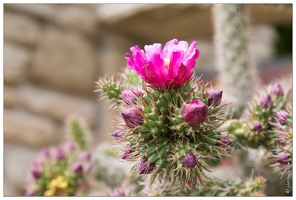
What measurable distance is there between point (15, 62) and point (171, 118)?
156 cm

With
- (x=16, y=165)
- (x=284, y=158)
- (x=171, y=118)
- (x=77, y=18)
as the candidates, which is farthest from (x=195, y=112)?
(x=77, y=18)

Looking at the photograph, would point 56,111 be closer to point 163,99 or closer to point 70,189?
point 70,189

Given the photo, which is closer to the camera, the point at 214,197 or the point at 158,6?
the point at 214,197

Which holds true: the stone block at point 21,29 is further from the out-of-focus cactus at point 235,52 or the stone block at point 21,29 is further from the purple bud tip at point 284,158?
the purple bud tip at point 284,158

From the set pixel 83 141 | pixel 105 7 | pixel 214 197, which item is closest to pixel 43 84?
pixel 105 7

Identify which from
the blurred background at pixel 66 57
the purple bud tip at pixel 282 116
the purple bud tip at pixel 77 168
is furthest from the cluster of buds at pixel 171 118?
the blurred background at pixel 66 57

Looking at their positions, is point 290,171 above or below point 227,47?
below

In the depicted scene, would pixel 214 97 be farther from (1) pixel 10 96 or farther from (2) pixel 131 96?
(1) pixel 10 96

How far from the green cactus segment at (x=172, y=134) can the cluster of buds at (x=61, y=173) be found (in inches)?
14.3

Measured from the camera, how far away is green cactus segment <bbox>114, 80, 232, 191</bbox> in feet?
1.74

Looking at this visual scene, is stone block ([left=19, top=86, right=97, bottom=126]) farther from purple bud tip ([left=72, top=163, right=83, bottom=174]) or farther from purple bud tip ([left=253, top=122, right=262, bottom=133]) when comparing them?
purple bud tip ([left=253, top=122, right=262, bottom=133])

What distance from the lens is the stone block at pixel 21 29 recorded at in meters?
1.98

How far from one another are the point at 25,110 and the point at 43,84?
0.14 metres

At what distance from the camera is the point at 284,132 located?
0.63 meters
